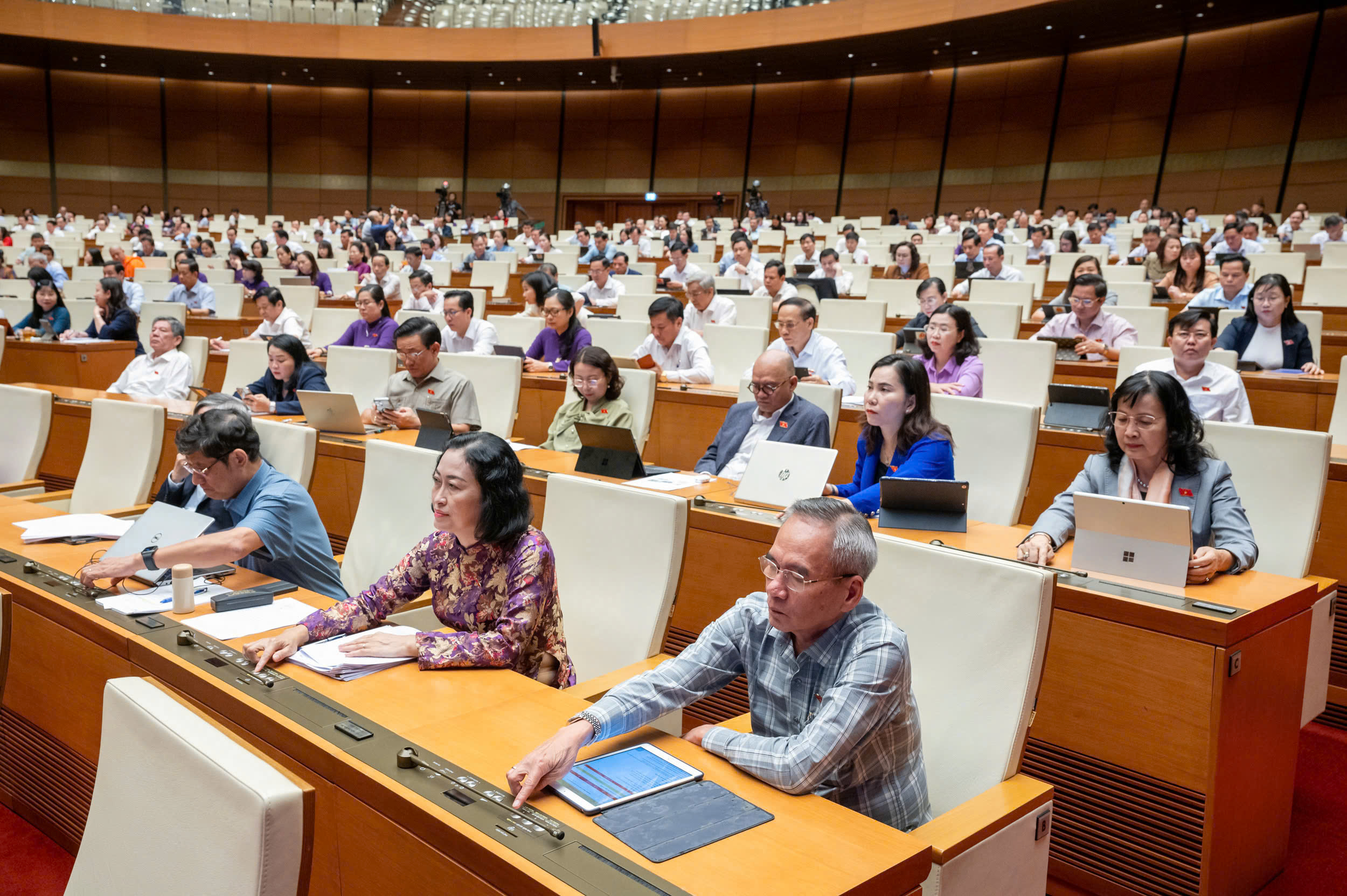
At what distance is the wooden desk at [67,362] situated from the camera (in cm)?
616

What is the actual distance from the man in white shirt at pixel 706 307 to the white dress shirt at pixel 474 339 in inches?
48.5

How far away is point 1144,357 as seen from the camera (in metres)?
4.21

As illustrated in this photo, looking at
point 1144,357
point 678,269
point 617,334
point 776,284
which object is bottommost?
point 617,334

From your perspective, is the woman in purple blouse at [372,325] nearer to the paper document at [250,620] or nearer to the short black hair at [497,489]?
the paper document at [250,620]

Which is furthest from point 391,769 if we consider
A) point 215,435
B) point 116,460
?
point 116,460

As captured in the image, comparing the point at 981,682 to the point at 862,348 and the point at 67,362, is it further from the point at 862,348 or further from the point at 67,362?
the point at 67,362

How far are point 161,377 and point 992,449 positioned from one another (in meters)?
4.29

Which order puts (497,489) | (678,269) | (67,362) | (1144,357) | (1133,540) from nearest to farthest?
(497,489) → (1133,540) → (1144,357) → (67,362) → (678,269)

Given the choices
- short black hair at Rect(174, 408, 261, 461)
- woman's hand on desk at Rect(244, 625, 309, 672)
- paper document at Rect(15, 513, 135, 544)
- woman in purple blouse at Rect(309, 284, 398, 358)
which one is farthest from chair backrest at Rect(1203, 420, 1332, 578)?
woman in purple blouse at Rect(309, 284, 398, 358)

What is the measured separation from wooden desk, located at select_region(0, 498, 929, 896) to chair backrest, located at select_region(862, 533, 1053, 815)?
427 mm

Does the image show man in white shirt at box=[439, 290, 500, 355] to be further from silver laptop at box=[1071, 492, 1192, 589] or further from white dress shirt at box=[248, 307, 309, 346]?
silver laptop at box=[1071, 492, 1192, 589]

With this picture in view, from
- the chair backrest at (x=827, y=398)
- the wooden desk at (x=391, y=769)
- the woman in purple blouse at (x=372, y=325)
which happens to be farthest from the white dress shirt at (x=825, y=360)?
the wooden desk at (x=391, y=769)

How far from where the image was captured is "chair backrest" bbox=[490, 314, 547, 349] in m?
5.96

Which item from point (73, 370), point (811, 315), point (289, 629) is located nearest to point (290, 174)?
point (73, 370)
